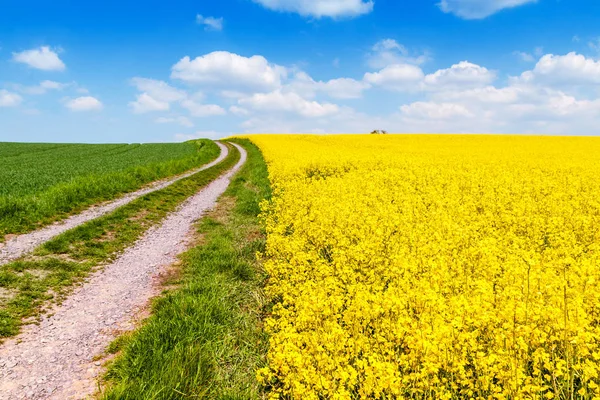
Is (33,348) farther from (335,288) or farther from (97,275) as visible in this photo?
(335,288)

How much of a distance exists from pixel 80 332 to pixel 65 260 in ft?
12.4

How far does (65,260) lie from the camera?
29.9 ft

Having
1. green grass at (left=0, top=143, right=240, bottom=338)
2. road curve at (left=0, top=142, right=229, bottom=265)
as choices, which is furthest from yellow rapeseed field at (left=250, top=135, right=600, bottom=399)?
road curve at (left=0, top=142, right=229, bottom=265)

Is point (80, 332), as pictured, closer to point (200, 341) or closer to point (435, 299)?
point (200, 341)

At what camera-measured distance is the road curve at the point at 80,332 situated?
4.78m

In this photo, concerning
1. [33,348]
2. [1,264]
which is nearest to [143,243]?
[1,264]

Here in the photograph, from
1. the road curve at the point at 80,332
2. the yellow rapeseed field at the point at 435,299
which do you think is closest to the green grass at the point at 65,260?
the road curve at the point at 80,332

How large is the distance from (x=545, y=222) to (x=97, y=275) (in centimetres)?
1116

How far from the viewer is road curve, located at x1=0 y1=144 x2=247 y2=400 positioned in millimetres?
4777

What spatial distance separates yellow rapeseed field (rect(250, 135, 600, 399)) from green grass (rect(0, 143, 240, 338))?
4340 millimetres

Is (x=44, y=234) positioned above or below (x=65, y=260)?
above

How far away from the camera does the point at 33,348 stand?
557 cm

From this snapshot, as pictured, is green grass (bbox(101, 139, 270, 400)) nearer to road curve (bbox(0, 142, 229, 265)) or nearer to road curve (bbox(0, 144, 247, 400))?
road curve (bbox(0, 144, 247, 400))

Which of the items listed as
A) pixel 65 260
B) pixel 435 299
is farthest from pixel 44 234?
pixel 435 299
